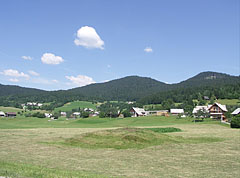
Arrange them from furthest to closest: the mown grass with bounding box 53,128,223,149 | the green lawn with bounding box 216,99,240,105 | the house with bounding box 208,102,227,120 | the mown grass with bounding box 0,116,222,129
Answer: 1. the green lawn with bounding box 216,99,240,105
2. the house with bounding box 208,102,227,120
3. the mown grass with bounding box 0,116,222,129
4. the mown grass with bounding box 53,128,223,149

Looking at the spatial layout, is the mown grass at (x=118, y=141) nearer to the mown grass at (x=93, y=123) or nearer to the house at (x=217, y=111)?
the mown grass at (x=93, y=123)

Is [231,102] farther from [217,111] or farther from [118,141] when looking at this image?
[118,141]

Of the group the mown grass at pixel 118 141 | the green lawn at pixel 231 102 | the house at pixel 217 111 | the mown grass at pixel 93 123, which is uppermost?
the green lawn at pixel 231 102

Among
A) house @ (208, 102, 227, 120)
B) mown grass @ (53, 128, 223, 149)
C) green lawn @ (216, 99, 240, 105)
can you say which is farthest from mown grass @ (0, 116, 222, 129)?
green lawn @ (216, 99, 240, 105)

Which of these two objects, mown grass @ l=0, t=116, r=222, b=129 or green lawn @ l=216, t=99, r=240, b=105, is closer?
mown grass @ l=0, t=116, r=222, b=129

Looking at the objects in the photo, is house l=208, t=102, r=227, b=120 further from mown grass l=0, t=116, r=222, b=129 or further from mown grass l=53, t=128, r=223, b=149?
mown grass l=53, t=128, r=223, b=149

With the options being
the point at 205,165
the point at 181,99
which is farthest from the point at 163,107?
the point at 205,165

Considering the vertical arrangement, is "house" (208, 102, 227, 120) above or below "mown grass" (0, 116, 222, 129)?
above

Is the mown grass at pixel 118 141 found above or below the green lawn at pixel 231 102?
below

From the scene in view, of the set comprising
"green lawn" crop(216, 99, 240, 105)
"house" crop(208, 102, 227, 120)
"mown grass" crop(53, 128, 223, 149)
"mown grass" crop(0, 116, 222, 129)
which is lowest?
"mown grass" crop(0, 116, 222, 129)

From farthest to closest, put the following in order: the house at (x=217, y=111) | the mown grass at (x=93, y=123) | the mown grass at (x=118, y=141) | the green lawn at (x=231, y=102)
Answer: the green lawn at (x=231, y=102) → the house at (x=217, y=111) → the mown grass at (x=93, y=123) → the mown grass at (x=118, y=141)

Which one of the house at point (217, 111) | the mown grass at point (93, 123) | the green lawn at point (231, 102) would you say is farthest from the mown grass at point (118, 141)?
the green lawn at point (231, 102)

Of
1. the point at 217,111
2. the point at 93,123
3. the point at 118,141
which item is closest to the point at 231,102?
the point at 217,111

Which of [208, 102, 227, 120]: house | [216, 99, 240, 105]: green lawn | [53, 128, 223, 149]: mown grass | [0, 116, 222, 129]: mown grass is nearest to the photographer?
[53, 128, 223, 149]: mown grass
